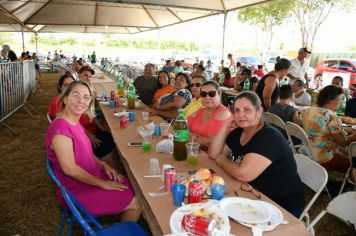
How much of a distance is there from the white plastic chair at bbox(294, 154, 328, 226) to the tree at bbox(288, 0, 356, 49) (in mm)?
16297

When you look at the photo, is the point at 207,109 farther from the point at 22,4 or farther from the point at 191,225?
the point at 22,4

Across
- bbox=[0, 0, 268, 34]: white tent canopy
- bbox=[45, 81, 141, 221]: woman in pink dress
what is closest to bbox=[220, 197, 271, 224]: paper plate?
bbox=[45, 81, 141, 221]: woman in pink dress

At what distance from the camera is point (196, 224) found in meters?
1.21

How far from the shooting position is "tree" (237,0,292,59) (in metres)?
18.1

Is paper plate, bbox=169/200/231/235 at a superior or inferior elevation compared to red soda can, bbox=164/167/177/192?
inferior

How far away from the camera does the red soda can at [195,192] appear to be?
148cm

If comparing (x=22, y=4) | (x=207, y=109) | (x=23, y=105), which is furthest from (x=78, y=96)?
(x=22, y=4)

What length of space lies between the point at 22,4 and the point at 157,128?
1034 centimetres

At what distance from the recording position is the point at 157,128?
2889 millimetres

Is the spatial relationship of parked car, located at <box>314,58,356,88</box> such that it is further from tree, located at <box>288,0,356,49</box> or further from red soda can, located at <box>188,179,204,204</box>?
red soda can, located at <box>188,179,204,204</box>

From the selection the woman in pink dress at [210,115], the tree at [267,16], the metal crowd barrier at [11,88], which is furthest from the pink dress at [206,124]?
the tree at [267,16]

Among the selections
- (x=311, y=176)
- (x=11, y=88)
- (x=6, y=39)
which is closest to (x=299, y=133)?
(x=311, y=176)

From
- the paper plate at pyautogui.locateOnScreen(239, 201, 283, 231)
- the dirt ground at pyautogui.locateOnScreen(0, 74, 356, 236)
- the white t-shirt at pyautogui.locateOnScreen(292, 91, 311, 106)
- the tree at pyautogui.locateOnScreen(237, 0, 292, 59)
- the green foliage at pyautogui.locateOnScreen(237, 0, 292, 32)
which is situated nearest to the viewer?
the paper plate at pyautogui.locateOnScreen(239, 201, 283, 231)

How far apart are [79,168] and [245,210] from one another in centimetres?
122
